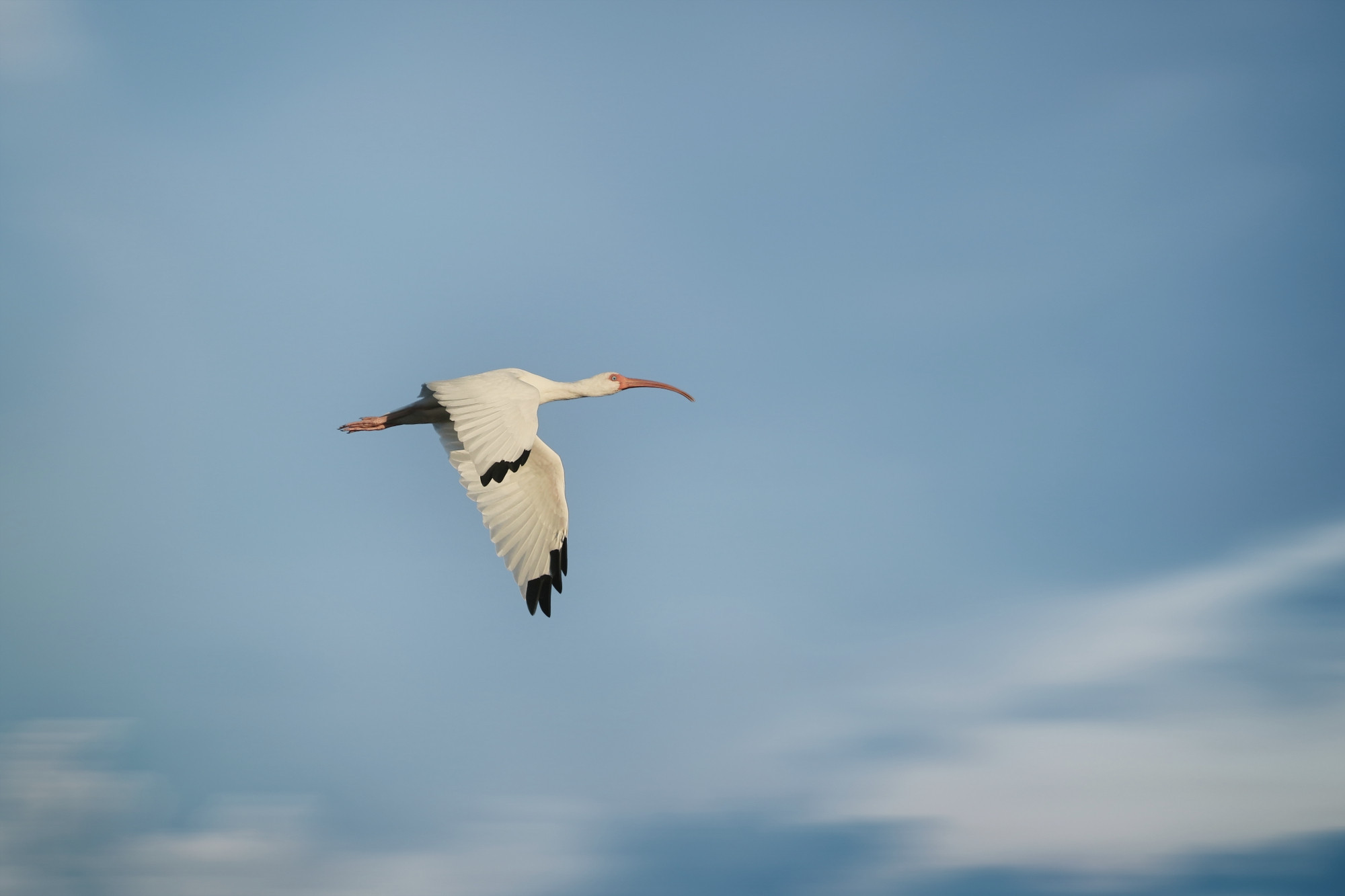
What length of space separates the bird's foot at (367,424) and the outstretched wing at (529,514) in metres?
1.12

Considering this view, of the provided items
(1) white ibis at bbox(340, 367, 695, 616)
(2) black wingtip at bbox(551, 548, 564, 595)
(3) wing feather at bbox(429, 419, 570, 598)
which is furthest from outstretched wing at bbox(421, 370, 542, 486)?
(2) black wingtip at bbox(551, 548, 564, 595)

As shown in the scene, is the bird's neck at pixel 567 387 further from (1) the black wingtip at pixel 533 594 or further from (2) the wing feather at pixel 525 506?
(1) the black wingtip at pixel 533 594

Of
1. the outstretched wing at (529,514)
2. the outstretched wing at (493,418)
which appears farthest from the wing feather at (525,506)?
the outstretched wing at (493,418)

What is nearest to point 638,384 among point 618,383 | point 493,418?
point 618,383

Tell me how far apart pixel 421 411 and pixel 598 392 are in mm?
3552

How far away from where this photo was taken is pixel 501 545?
68.2 ft

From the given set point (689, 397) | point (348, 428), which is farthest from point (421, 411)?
point (689, 397)

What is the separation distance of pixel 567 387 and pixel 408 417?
3.00 meters

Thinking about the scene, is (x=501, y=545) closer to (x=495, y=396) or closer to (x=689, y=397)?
(x=495, y=396)

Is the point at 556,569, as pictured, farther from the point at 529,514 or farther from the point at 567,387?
the point at 567,387

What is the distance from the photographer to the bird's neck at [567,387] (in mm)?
20703

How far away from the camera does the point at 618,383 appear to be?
23359 millimetres

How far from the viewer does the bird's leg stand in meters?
20.9

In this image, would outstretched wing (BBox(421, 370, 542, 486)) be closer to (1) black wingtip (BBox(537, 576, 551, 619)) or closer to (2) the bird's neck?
(2) the bird's neck
